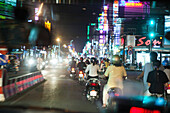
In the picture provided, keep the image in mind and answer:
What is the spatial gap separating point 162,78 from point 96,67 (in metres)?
4.91

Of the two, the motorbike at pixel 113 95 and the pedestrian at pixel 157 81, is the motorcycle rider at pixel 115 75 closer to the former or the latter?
the motorbike at pixel 113 95

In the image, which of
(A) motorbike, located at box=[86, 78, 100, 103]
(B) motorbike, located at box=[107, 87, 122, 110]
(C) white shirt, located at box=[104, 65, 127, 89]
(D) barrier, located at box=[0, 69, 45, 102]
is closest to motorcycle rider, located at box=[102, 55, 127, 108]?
(C) white shirt, located at box=[104, 65, 127, 89]

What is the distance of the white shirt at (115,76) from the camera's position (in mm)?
6832

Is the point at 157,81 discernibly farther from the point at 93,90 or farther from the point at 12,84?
the point at 12,84

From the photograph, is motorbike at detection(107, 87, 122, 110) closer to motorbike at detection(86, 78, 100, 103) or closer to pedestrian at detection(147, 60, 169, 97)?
pedestrian at detection(147, 60, 169, 97)

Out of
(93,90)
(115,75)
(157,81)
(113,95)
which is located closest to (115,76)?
(115,75)

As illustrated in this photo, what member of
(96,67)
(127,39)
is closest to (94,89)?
(96,67)

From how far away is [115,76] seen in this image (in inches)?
274

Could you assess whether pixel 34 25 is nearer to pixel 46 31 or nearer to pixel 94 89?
pixel 46 31

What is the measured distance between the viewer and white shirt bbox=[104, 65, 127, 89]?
6.83 m

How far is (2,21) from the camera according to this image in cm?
656

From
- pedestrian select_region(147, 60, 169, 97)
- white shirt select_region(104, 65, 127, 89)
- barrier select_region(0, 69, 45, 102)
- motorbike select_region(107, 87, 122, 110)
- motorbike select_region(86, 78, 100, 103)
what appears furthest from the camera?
barrier select_region(0, 69, 45, 102)

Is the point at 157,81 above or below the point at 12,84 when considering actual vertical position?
above

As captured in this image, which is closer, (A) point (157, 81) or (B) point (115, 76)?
(A) point (157, 81)
